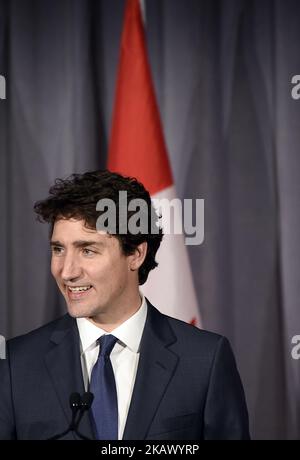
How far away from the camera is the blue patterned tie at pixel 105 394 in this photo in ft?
4.90

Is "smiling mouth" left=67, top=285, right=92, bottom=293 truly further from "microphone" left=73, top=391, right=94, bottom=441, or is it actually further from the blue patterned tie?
"microphone" left=73, top=391, right=94, bottom=441

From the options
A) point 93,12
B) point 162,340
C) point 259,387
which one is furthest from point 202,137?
point 162,340

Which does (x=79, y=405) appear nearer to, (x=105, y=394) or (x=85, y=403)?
(x=85, y=403)

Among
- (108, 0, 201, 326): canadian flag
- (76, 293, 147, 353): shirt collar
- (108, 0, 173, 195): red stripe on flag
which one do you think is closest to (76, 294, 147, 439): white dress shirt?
(76, 293, 147, 353): shirt collar

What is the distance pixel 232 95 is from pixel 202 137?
8.2 inches

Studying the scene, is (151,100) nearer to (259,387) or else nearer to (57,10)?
(57,10)

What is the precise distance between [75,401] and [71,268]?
0.96 ft

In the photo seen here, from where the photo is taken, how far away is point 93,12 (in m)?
2.80

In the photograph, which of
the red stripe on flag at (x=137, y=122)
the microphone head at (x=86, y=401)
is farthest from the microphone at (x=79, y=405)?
the red stripe on flag at (x=137, y=122)

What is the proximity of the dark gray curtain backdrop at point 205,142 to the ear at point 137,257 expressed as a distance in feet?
3.42

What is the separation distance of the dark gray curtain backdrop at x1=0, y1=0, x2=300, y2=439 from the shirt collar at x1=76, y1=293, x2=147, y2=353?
3.76ft

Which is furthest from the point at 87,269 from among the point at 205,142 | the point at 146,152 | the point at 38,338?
the point at 205,142

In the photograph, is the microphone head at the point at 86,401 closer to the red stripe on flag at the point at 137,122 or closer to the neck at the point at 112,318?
the neck at the point at 112,318
